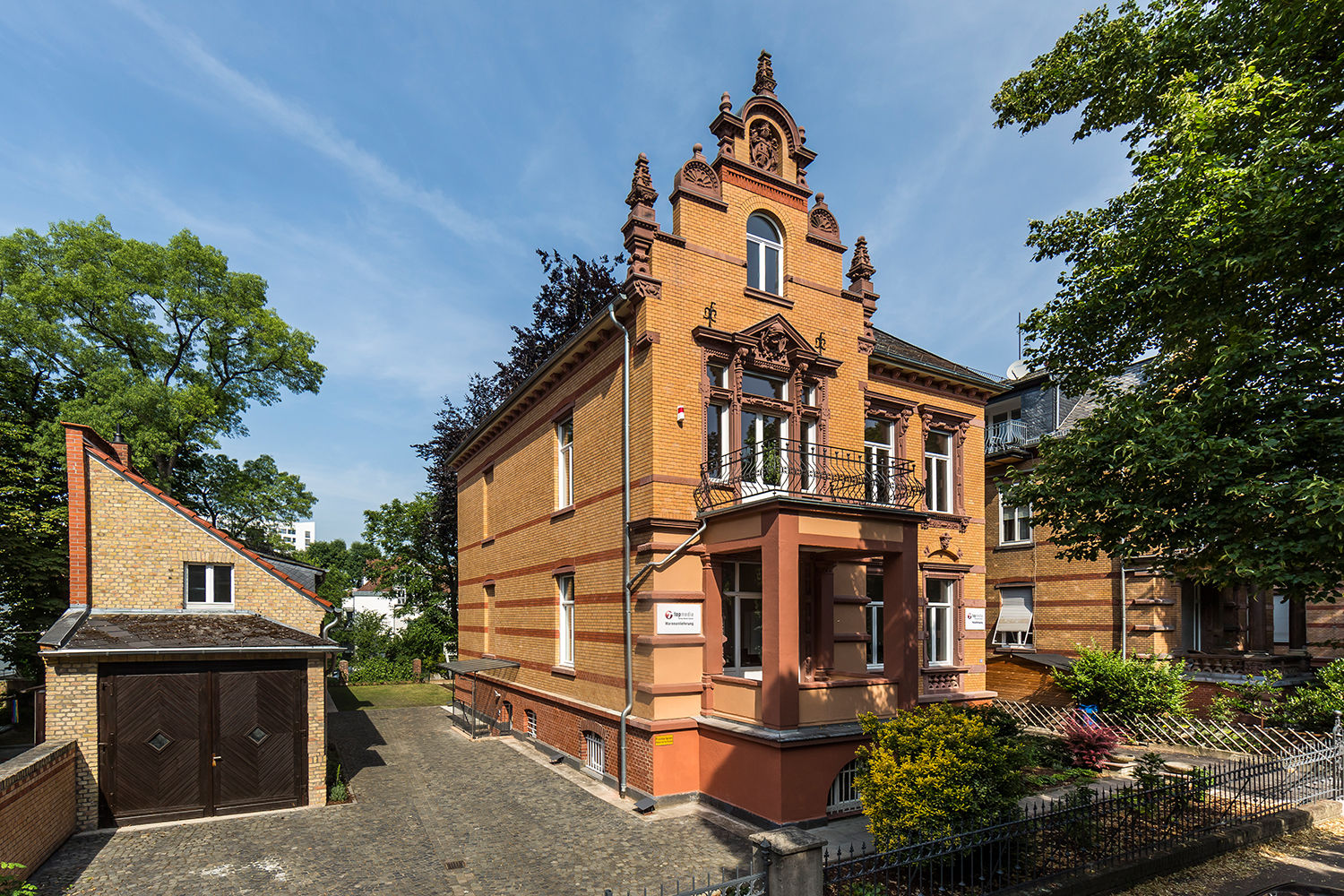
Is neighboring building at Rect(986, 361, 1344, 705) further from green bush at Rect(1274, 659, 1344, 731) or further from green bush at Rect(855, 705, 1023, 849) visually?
green bush at Rect(855, 705, 1023, 849)

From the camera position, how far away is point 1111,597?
20656 millimetres

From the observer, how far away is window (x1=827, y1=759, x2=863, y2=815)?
36.3ft

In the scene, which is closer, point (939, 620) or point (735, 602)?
point (735, 602)

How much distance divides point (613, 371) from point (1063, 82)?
8.75 metres

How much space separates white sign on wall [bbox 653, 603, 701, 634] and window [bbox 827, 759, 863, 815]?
3.30m

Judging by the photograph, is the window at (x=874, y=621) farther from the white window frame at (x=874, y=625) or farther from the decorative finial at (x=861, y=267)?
the decorative finial at (x=861, y=267)

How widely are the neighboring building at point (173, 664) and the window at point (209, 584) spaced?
0.06 feet

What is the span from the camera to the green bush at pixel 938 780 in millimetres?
7352

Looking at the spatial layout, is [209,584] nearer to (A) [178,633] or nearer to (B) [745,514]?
(A) [178,633]

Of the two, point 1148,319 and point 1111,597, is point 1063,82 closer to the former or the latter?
point 1148,319

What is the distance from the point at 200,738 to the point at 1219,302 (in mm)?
16265

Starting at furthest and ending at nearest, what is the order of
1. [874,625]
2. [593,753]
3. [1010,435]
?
[1010,435] → [874,625] → [593,753]

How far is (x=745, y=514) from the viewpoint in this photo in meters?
11.6

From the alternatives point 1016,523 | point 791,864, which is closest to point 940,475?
point 1016,523
